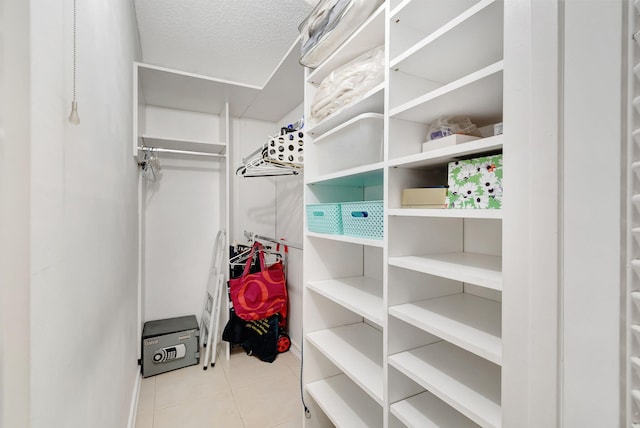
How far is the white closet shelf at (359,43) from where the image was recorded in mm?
1054

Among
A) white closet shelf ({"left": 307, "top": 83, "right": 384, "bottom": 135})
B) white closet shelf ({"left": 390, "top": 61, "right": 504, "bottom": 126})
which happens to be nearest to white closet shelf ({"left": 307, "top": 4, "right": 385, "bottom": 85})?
white closet shelf ({"left": 307, "top": 83, "right": 384, "bottom": 135})

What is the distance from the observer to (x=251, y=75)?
2.51 meters

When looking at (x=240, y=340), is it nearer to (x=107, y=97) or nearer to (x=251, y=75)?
(x=107, y=97)

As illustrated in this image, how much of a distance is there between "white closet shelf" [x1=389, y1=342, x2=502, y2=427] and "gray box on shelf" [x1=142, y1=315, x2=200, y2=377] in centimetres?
204

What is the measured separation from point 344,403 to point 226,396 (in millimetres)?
1069

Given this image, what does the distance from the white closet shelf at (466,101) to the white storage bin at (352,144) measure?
164 mm

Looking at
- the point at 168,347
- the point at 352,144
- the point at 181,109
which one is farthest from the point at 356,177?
the point at 181,109

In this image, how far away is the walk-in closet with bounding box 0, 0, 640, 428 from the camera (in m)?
0.48

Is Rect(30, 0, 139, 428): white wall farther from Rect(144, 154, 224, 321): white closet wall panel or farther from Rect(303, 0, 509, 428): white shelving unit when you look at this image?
Rect(144, 154, 224, 321): white closet wall panel

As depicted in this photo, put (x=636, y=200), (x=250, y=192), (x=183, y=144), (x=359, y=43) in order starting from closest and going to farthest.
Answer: (x=636, y=200), (x=359, y=43), (x=183, y=144), (x=250, y=192)

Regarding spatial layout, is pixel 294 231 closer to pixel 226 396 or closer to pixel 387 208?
pixel 226 396

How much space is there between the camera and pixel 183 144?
2463 millimetres

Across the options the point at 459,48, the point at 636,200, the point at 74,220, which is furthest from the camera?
the point at 459,48

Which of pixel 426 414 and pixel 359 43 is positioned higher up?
pixel 359 43
